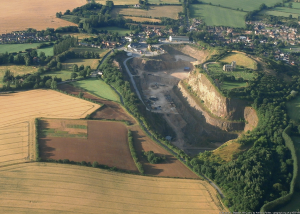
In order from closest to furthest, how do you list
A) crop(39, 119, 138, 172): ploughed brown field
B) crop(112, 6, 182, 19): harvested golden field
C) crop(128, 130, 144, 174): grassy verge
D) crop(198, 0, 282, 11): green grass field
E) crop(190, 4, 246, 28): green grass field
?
1. crop(128, 130, 144, 174): grassy verge
2. crop(39, 119, 138, 172): ploughed brown field
3. crop(190, 4, 246, 28): green grass field
4. crop(112, 6, 182, 19): harvested golden field
5. crop(198, 0, 282, 11): green grass field

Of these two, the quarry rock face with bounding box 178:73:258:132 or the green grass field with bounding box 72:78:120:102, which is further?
the green grass field with bounding box 72:78:120:102

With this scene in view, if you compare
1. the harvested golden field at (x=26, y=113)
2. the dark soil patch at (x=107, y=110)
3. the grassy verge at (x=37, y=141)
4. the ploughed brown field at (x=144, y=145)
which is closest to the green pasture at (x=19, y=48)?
the ploughed brown field at (x=144, y=145)

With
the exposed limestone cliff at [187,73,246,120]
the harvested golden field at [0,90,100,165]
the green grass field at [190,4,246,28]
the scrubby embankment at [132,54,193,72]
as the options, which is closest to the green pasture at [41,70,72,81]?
the harvested golden field at [0,90,100,165]

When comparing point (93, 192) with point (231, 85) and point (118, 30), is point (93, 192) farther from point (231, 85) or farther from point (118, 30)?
point (118, 30)

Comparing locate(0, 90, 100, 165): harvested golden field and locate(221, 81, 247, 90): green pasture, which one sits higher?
locate(221, 81, 247, 90): green pasture

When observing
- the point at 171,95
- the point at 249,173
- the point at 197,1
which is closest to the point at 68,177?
the point at 249,173

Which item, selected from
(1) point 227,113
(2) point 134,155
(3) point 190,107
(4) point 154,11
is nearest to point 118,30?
(4) point 154,11

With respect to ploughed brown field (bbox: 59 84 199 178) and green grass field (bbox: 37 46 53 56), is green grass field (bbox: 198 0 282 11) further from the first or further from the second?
ploughed brown field (bbox: 59 84 199 178)
